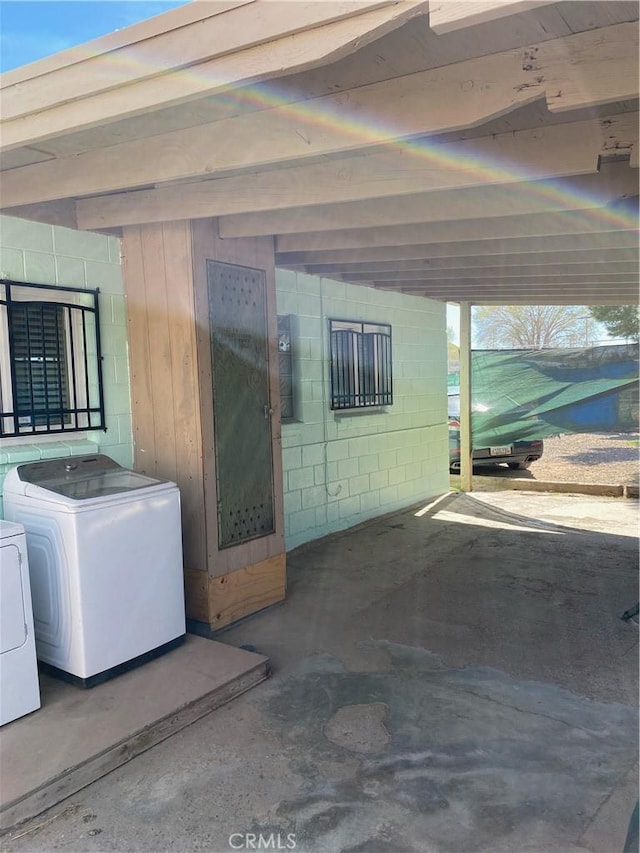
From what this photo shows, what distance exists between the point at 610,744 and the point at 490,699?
52 centimetres

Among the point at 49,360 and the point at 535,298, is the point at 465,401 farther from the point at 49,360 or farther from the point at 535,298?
the point at 49,360

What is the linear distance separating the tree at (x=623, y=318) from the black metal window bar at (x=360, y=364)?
940 cm

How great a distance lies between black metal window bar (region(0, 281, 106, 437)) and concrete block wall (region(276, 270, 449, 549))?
1920 mm

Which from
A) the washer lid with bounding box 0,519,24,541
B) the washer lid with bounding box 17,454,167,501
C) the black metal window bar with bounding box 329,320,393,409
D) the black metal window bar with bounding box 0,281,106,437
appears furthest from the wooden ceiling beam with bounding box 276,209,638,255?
the washer lid with bounding box 0,519,24,541

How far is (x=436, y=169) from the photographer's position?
240cm

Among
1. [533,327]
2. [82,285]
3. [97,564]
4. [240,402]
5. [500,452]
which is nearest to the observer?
[97,564]

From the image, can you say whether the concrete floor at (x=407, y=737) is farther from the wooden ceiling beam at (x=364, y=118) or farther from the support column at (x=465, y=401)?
the support column at (x=465, y=401)

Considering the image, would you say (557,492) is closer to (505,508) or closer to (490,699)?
(505,508)

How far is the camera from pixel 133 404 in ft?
12.0

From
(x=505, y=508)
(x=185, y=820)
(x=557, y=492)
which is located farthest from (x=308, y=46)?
(x=557, y=492)

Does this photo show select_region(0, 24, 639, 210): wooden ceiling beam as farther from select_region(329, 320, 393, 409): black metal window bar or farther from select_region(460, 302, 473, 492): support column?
select_region(460, 302, 473, 492): support column

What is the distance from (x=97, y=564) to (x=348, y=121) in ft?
6.82

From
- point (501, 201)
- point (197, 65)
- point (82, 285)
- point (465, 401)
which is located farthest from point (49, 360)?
point (465, 401)

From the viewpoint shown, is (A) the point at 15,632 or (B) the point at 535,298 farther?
(B) the point at 535,298
